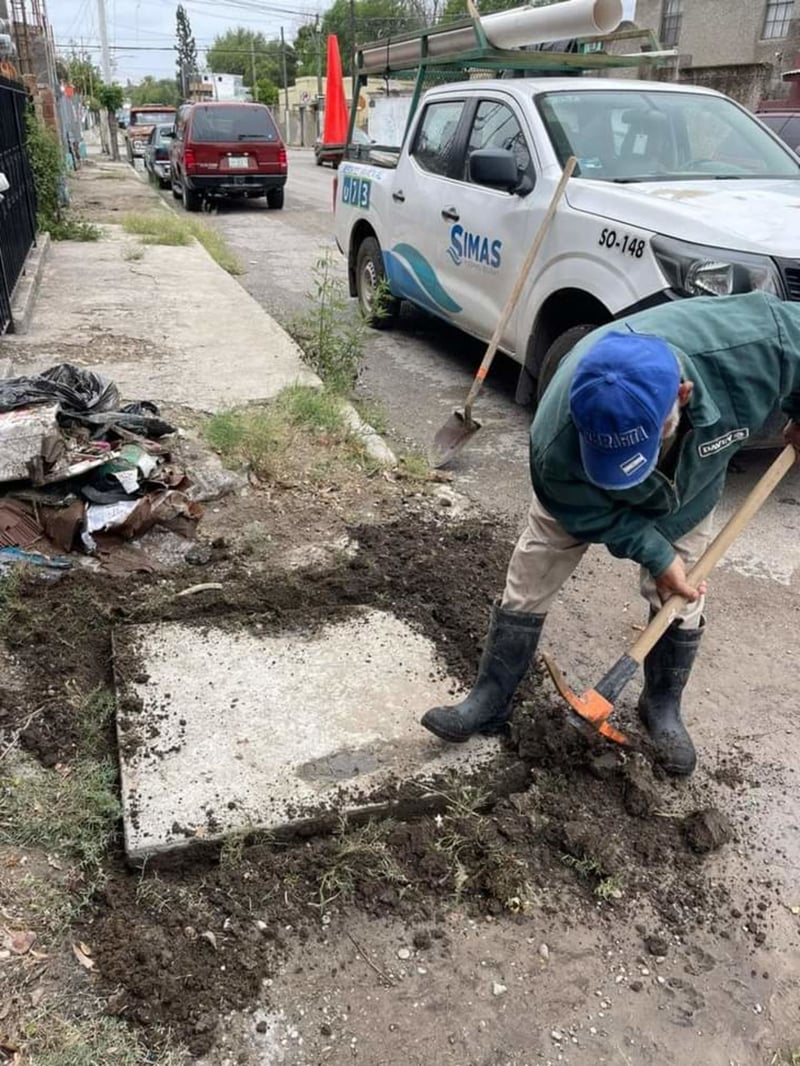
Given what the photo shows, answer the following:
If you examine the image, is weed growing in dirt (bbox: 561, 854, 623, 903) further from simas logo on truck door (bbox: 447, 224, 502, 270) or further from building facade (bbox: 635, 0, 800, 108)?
building facade (bbox: 635, 0, 800, 108)

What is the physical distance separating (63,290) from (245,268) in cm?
282

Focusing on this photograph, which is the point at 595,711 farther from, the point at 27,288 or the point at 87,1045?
the point at 27,288

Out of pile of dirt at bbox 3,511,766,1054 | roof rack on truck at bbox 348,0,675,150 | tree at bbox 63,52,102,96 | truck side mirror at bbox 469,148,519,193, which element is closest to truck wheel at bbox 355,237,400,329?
roof rack on truck at bbox 348,0,675,150

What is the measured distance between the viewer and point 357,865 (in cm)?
229

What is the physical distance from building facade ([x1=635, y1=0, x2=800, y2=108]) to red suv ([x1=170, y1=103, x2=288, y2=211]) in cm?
1257

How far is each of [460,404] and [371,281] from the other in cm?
213

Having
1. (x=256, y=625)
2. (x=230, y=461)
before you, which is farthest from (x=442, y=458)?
Answer: (x=256, y=625)

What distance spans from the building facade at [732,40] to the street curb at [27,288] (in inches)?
735

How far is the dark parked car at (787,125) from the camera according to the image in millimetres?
9195

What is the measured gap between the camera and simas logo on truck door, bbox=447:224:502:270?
5.28 meters

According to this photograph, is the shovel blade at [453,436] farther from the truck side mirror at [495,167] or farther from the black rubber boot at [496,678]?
the black rubber boot at [496,678]

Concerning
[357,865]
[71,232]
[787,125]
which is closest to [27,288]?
→ [71,232]

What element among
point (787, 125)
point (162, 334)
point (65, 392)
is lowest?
point (162, 334)

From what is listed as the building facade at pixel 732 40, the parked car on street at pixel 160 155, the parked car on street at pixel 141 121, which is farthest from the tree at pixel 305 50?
the parked car on street at pixel 160 155
